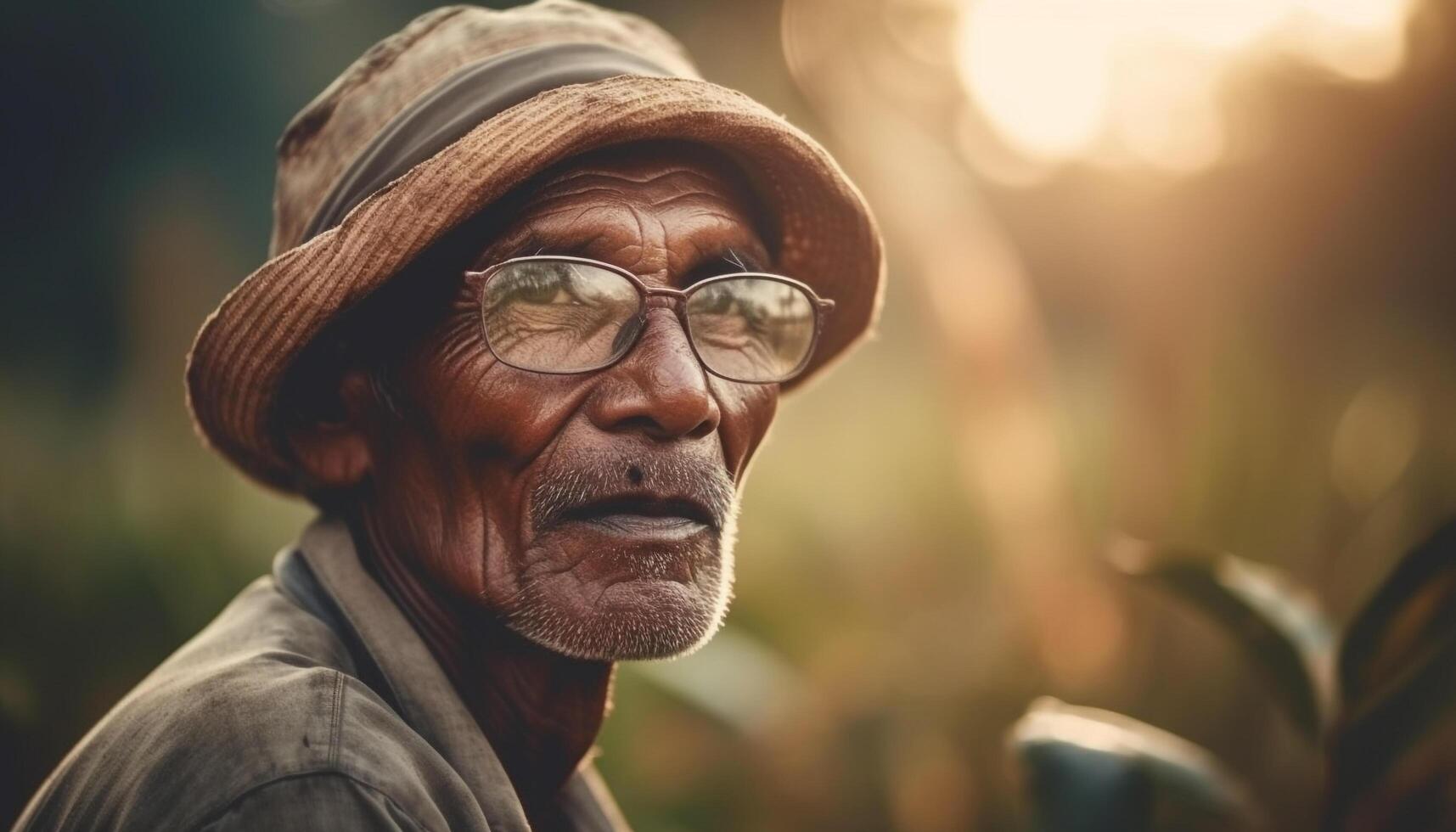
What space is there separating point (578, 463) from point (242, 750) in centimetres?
60

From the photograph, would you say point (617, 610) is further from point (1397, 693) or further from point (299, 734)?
point (1397, 693)

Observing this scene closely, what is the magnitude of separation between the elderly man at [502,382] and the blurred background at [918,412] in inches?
77.2

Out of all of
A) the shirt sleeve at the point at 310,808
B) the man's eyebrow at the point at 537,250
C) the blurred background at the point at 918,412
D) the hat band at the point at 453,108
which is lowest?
the blurred background at the point at 918,412

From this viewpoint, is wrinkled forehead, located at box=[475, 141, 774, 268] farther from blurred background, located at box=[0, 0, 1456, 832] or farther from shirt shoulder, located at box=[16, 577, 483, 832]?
blurred background, located at box=[0, 0, 1456, 832]

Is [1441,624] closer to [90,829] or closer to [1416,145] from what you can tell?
[90,829]

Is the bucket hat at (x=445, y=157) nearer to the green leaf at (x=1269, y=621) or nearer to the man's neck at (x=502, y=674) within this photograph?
the man's neck at (x=502, y=674)

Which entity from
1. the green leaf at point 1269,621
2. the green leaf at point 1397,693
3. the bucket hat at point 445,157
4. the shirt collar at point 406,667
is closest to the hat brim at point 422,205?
the bucket hat at point 445,157

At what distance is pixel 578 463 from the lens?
5.60 feet

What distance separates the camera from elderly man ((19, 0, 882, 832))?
1.62m

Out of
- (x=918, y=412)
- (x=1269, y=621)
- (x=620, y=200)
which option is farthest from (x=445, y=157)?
(x=918, y=412)

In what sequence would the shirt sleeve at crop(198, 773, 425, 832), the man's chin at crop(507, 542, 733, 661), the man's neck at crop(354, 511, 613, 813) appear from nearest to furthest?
the shirt sleeve at crop(198, 773, 425, 832) → the man's chin at crop(507, 542, 733, 661) → the man's neck at crop(354, 511, 613, 813)

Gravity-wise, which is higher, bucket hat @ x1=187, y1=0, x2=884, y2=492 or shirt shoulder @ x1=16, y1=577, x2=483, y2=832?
bucket hat @ x1=187, y1=0, x2=884, y2=492

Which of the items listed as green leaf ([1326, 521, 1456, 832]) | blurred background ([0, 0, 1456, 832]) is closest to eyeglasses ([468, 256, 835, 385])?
green leaf ([1326, 521, 1456, 832])

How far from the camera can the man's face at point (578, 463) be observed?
171cm
